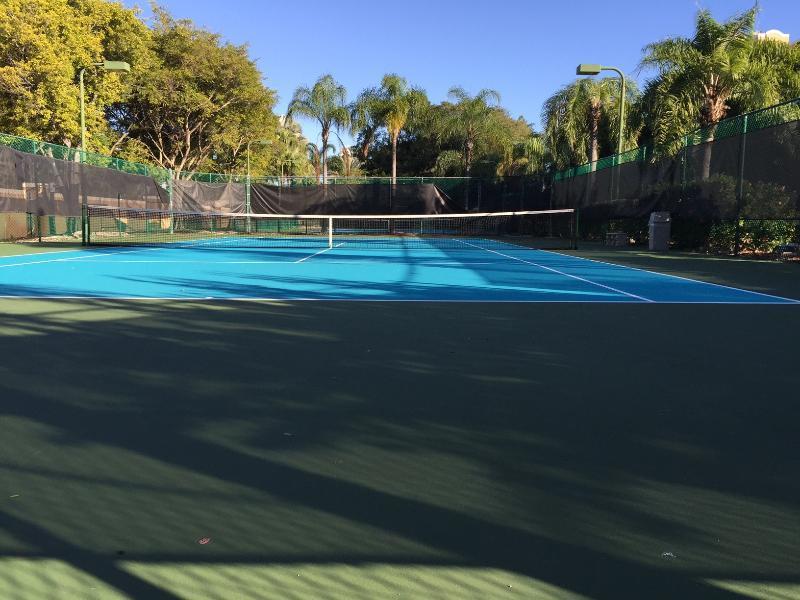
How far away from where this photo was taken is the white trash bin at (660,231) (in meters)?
20.6

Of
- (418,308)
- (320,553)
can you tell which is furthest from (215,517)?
(418,308)

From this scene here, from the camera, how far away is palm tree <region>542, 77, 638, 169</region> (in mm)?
31906

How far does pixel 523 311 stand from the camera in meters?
7.73

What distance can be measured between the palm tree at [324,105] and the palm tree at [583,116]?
15497 mm

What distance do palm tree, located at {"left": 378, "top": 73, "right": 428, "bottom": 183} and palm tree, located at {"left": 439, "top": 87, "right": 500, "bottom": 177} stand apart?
2.39 m

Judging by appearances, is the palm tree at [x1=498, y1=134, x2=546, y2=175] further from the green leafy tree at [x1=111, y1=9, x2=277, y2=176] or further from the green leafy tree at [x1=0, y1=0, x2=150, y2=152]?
the green leafy tree at [x1=0, y1=0, x2=150, y2=152]

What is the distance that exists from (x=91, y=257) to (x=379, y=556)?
16.6 m

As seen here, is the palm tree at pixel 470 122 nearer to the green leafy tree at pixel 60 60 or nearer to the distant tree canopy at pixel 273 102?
the distant tree canopy at pixel 273 102

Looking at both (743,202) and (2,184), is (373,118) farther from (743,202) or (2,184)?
(743,202)

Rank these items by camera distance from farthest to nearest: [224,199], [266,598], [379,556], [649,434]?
[224,199] < [649,434] < [379,556] < [266,598]

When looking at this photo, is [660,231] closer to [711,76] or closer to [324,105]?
[711,76]

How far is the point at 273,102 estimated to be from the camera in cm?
4197

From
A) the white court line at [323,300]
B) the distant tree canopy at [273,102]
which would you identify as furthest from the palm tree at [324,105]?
the white court line at [323,300]

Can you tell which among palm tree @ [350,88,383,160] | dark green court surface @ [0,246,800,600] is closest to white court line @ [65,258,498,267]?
dark green court surface @ [0,246,800,600]
